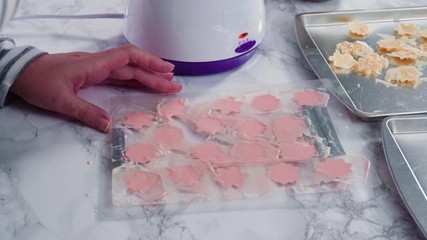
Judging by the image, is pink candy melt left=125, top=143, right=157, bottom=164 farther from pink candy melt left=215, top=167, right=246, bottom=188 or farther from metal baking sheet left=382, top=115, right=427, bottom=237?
metal baking sheet left=382, top=115, right=427, bottom=237

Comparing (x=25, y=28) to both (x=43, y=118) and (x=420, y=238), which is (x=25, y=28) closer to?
(x=43, y=118)

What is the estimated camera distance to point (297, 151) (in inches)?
22.6

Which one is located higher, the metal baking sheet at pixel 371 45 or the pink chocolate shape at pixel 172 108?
the metal baking sheet at pixel 371 45

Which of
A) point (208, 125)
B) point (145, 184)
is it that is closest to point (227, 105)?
point (208, 125)

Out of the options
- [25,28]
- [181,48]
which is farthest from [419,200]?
[25,28]

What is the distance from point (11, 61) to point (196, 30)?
200 millimetres

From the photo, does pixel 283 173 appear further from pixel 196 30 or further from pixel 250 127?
Result: pixel 196 30

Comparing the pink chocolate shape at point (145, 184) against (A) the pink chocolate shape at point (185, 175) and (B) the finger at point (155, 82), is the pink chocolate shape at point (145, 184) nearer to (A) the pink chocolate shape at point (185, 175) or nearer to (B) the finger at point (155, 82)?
(A) the pink chocolate shape at point (185, 175)

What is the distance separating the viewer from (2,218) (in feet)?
1.68

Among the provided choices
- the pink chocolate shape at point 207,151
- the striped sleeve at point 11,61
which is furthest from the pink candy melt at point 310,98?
the striped sleeve at point 11,61

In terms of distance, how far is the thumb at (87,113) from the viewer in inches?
23.7

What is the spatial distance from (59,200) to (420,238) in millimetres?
316


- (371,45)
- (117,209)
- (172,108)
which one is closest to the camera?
(117,209)

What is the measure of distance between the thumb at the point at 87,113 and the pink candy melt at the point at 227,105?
0.12 m
